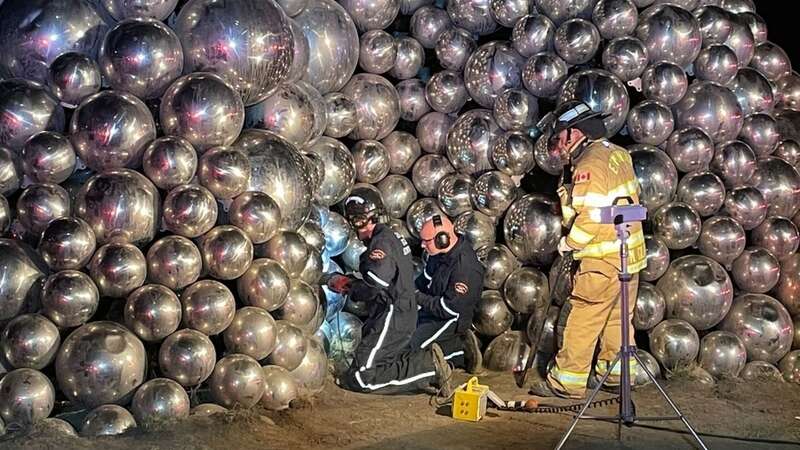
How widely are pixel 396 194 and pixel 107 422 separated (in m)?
3.76

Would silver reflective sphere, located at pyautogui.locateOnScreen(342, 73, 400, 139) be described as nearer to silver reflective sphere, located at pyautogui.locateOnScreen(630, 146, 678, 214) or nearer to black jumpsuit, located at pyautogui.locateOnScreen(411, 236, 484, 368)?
black jumpsuit, located at pyautogui.locateOnScreen(411, 236, 484, 368)

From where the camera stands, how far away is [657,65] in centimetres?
797

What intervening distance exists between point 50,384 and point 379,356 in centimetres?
269

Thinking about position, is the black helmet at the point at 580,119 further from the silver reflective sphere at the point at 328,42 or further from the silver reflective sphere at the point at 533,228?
the silver reflective sphere at the point at 328,42

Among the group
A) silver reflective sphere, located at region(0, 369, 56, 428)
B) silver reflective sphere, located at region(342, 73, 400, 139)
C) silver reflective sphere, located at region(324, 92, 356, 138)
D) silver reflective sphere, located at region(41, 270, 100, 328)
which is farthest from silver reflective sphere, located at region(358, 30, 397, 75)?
silver reflective sphere, located at region(0, 369, 56, 428)

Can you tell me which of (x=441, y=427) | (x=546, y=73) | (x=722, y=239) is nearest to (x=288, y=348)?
(x=441, y=427)

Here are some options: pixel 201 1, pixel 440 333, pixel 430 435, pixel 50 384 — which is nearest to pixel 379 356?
pixel 440 333

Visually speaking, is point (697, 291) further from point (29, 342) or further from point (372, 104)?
point (29, 342)

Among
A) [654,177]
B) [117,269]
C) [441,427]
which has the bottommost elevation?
[441,427]

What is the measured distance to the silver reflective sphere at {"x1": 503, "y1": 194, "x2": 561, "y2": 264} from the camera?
8188mm

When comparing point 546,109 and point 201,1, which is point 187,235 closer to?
point 201,1

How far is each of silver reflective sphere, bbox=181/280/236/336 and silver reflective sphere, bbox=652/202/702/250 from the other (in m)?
3.69

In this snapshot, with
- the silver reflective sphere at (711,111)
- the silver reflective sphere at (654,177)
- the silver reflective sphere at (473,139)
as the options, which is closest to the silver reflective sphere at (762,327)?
the silver reflective sphere at (654,177)

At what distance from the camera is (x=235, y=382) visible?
650cm
